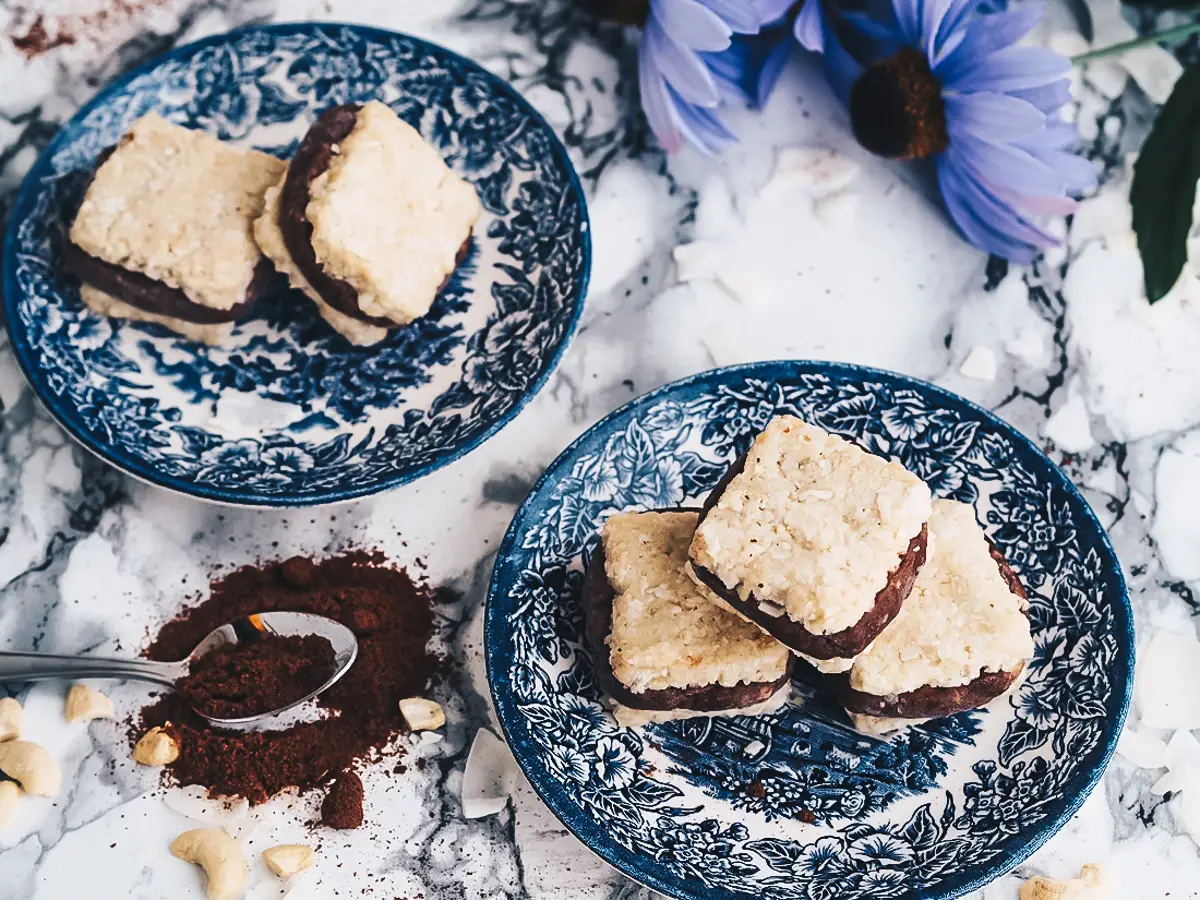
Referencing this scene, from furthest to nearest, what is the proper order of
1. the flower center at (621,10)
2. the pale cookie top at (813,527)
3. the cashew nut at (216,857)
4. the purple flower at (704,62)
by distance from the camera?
the flower center at (621,10), the purple flower at (704,62), the cashew nut at (216,857), the pale cookie top at (813,527)

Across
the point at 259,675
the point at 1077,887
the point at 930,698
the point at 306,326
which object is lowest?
the point at 1077,887

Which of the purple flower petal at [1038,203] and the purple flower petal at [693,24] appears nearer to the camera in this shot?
the purple flower petal at [693,24]

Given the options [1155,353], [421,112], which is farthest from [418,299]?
[1155,353]

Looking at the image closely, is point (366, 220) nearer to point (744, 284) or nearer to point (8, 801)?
point (744, 284)

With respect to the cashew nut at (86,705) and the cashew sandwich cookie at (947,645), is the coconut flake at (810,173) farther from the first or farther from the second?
the cashew nut at (86,705)

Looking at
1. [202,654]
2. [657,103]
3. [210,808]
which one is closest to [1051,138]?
[657,103]

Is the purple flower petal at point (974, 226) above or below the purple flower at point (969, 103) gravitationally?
below

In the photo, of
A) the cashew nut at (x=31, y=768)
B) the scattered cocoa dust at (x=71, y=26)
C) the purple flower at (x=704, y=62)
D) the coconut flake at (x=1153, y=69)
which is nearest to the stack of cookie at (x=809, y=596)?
the purple flower at (x=704, y=62)
